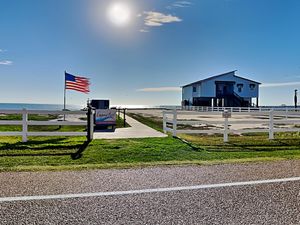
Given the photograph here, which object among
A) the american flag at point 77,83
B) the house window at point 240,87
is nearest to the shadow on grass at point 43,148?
the american flag at point 77,83

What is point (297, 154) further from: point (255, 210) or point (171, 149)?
point (255, 210)

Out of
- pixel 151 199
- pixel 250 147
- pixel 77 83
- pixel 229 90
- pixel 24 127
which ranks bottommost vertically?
pixel 151 199

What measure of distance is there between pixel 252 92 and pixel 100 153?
161ft

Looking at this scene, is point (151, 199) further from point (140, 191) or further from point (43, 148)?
point (43, 148)

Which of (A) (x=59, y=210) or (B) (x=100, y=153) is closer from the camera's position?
(A) (x=59, y=210)

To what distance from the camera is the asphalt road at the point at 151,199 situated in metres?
3.66

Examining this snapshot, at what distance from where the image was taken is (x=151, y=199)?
4.38 m

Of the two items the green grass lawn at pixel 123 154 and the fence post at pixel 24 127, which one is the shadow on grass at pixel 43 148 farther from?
the fence post at pixel 24 127

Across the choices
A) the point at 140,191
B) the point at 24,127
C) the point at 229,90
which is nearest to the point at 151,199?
the point at 140,191

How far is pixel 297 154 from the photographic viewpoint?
857cm

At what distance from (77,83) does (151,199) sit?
13.5m

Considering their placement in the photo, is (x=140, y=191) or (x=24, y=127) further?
(x=24, y=127)

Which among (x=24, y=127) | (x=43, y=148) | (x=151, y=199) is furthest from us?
(x=24, y=127)

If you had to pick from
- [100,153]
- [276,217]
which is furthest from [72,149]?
[276,217]
